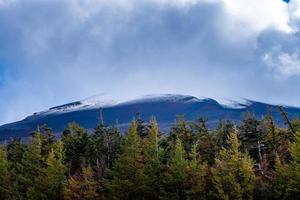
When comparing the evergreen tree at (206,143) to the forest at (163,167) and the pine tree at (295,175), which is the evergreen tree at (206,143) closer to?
the forest at (163,167)

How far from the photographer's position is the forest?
2904 inches

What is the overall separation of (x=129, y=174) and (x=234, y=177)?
17438 mm

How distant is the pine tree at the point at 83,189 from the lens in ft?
265

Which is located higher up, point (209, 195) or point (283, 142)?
point (283, 142)

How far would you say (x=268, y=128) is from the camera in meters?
89.2

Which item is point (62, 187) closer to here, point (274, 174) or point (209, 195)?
point (209, 195)

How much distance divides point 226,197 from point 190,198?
6.96 m

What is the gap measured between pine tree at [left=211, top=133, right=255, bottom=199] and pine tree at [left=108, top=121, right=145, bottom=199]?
12207 mm

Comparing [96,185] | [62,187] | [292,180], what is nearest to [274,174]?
[292,180]

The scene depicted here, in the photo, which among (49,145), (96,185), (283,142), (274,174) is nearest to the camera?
(274,174)

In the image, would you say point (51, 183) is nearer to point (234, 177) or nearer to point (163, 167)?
point (163, 167)

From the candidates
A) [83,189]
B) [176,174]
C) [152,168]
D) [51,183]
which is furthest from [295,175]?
[51,183]

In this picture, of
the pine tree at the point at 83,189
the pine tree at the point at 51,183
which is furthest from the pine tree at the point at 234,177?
the pine tree at the point at 51,183

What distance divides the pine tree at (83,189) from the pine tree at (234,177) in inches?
761
